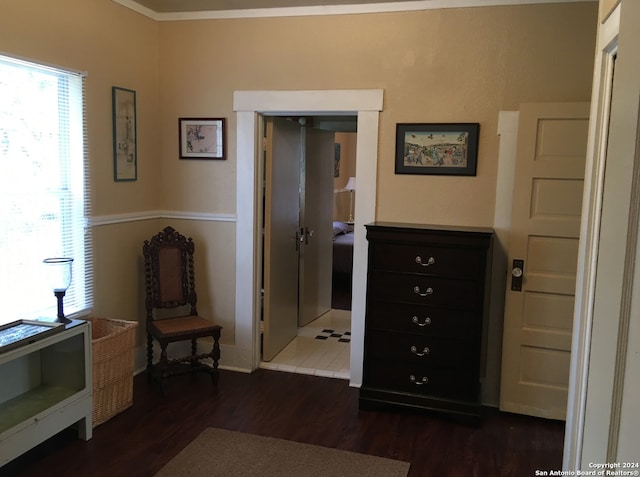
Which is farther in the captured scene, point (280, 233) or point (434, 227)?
point (280, 233)

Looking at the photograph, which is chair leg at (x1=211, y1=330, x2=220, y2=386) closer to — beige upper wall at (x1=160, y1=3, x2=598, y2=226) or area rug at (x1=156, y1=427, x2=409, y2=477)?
area rug at (x1=156, y1=427, x2=409, y2=477)

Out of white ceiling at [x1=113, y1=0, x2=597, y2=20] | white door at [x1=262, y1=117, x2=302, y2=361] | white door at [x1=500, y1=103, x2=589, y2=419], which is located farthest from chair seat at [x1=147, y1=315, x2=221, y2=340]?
white ceiling at [x1=113, y1=0, x2=597, y2=20]

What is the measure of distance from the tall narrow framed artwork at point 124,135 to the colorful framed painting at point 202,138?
36cm

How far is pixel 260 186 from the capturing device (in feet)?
12.9

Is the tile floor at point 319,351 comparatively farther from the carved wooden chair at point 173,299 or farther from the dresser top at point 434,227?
the dresser top at point 434,227

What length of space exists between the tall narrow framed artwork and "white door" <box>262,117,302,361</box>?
95cm

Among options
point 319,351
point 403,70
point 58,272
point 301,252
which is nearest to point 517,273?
point 403,70

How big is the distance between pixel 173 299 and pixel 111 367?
0.80 metres

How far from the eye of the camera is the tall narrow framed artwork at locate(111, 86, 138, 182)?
3564 millimetres

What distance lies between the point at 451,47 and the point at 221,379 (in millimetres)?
2791

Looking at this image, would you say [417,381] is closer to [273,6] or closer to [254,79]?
[254,79]

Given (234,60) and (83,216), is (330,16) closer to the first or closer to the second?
(234,60)

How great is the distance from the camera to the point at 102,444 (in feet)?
9.55

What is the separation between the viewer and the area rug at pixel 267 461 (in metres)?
2.69
